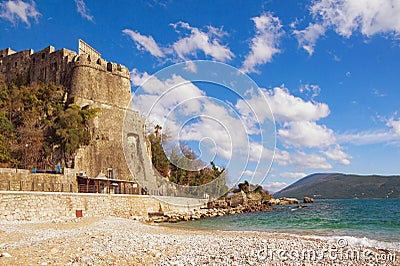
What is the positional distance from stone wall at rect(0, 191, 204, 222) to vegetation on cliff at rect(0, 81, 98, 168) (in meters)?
A: 9.34

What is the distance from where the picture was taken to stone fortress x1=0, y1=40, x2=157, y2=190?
3816 cm

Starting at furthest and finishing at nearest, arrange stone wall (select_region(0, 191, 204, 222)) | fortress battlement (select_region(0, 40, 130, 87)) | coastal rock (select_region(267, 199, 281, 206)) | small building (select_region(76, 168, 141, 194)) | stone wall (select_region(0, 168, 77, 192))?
1. coastal rock (select_region(267, 199, 281, 206))
2. fortress battlement (select_region(0, 40, 130, 87))
3. small building (select_region(76, 168, 141, 194))
4. stone wall (select_region(0, 168, 77, 192))
5. stone wall (select_region(0, 191, 204, 222))

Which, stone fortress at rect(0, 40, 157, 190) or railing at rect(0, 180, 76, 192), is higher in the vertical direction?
stone fortress at rect(0, 40, 157, 190)

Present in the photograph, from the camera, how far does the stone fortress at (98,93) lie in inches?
1502

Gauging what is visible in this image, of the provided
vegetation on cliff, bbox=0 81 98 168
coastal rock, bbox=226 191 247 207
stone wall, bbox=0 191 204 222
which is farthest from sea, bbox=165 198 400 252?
coastal rock, bbox=226 191 247 207

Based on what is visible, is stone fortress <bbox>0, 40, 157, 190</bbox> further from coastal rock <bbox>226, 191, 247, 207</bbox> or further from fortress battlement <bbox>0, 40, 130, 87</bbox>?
coastal rock <bbox>226, 191, 247, 207</bbox>

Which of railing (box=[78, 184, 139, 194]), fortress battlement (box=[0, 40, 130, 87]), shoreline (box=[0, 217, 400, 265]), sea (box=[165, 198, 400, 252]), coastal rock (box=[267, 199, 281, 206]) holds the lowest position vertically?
coastal rock (box=[267, 199, 281, 206])

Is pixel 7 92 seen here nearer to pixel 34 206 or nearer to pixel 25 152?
pixel 25 152

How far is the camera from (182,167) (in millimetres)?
50469

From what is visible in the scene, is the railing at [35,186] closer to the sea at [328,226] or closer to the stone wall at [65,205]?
the stone wall at [65,205]

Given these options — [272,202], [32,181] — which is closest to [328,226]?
[32,181]

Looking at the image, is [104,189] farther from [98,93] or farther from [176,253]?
[176,253]

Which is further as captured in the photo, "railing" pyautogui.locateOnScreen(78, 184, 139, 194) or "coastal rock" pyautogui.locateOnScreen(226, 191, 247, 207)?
"coastal rock" pyautogui.locateOnScreen(226, 191, 247, 207)

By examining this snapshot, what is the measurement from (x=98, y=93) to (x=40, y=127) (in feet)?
33.1
